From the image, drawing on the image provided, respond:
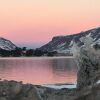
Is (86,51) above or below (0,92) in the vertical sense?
above

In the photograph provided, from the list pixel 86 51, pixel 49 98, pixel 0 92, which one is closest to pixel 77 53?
pixel 86 51

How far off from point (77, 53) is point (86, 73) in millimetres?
1613

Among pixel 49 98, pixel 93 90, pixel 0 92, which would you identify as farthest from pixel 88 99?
pixel 49 98

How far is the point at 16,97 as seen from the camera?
18.3 meters

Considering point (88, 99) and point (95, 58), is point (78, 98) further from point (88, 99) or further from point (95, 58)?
point (95, 58)

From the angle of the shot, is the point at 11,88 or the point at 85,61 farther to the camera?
the point at 85,61

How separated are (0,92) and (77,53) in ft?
43.4

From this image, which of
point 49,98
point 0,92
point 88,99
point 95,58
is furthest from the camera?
point 95,58

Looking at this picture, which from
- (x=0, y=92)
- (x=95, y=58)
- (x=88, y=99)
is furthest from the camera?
(x=95, y=58)

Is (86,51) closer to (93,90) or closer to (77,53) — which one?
(77,53)

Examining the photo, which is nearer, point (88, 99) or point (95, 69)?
point (88, 99)

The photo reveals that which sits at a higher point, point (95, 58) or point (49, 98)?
point (95, 58)

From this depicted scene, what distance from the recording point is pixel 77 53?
1248 inches

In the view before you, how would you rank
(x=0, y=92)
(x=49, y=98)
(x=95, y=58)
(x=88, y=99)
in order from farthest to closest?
(x=95, y=58), (x=49, y=98), (x=0, y=92), (x=88, y=99)
